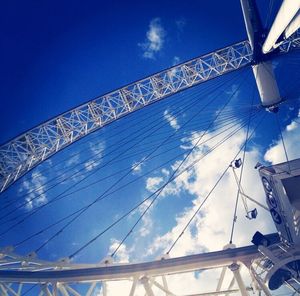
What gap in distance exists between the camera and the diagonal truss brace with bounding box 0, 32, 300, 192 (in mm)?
27719

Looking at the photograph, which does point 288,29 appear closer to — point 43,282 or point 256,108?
point 256,108

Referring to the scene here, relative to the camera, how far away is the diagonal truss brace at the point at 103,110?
27.7m

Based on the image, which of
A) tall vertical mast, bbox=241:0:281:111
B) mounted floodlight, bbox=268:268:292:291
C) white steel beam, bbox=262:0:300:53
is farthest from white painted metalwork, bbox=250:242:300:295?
tall vertical mast, bbox=241:0:281:111

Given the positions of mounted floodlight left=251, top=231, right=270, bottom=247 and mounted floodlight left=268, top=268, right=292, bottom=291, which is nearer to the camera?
mounted floodlight left=268, top=268, right=292, bottom=291

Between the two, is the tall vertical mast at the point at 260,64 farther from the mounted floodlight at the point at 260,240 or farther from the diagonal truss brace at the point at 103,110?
the mounted floodlight at the point at 260,240

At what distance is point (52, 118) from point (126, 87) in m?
7.05

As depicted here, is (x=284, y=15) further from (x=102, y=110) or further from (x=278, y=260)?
(x=102, y=110)

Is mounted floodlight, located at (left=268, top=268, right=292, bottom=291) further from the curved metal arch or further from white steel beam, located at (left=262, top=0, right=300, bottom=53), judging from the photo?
the curved metal arch

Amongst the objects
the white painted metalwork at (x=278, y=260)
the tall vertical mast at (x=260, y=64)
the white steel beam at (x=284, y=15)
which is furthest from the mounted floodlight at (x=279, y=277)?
the tall vertical mast at (x=260, y=64)

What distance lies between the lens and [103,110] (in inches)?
1167

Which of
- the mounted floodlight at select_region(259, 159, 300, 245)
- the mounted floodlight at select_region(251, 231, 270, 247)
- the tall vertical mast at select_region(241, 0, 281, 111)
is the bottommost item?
the mounted floodlight at select_region(251, 231, 270, 247)

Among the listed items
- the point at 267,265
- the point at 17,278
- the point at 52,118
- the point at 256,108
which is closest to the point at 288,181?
the point at 267,265

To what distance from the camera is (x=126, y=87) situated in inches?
1158

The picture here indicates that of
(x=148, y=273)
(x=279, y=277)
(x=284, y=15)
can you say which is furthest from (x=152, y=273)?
(x=284, y=15)
